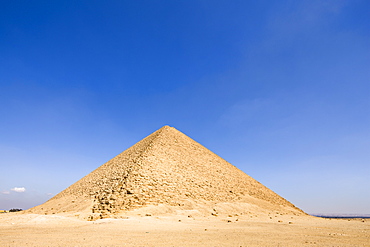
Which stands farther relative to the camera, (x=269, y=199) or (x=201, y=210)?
(x=269, y=199)

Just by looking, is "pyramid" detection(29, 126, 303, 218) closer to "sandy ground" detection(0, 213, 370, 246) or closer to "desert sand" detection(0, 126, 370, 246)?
"desert sand" detection(0, 126, 370, 246)

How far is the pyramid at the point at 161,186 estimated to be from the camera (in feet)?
66.3

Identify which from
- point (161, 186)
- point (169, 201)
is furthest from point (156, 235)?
point (161, 186)

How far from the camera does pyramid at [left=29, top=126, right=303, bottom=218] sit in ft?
66.3

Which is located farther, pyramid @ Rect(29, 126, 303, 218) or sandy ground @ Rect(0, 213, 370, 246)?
pyramid @ Rect(29, 126, 303, 218)

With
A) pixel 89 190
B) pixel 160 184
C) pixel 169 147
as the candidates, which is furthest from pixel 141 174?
pixel 169 147

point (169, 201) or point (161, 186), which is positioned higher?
point (161, 186)

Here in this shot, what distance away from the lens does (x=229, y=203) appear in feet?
76.0

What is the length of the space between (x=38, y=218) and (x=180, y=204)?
1087cm

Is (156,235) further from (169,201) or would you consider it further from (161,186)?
(161,186)

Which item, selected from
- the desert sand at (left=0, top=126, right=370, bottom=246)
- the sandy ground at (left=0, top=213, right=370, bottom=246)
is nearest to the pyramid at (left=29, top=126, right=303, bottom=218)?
the desert sand at (left=0, top=126, right=370, bottom=246)

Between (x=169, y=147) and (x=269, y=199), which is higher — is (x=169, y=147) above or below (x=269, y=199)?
above

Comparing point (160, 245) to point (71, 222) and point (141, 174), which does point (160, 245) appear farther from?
point (141, 174)

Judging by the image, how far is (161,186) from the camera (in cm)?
2233
